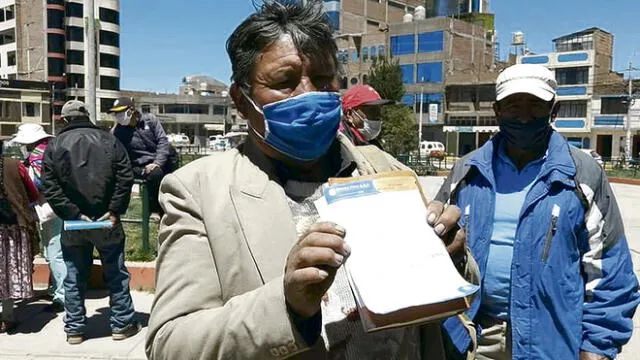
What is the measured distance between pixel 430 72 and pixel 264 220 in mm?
56361

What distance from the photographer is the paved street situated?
4652 mm

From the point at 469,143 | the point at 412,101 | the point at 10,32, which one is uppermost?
the point at 10,32

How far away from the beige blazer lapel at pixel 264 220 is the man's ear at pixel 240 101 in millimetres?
215

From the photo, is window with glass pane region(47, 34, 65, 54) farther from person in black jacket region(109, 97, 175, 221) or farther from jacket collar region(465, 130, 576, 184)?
jacket collar region(465, 130, 576, 184)

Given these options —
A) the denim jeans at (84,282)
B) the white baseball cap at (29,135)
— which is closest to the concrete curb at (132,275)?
the denim jeans at (84,282)

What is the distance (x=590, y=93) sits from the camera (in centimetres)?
Result: 4638

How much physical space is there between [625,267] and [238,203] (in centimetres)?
202

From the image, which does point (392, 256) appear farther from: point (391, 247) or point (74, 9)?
point (74, 9)

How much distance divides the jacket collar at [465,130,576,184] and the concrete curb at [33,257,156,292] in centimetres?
447

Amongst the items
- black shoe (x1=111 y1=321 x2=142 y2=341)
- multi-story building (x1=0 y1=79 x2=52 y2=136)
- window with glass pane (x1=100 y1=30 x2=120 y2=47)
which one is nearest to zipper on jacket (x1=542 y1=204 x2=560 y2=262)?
black shoe (x1=111 y1=321 x2=142 y2=341)

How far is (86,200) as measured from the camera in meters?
4.79

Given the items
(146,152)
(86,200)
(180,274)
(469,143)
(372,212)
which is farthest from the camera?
(469,143)

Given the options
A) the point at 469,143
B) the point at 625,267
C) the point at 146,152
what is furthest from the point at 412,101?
the point at 625,267

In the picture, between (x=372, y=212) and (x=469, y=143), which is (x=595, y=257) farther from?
(x=469, y=143)
